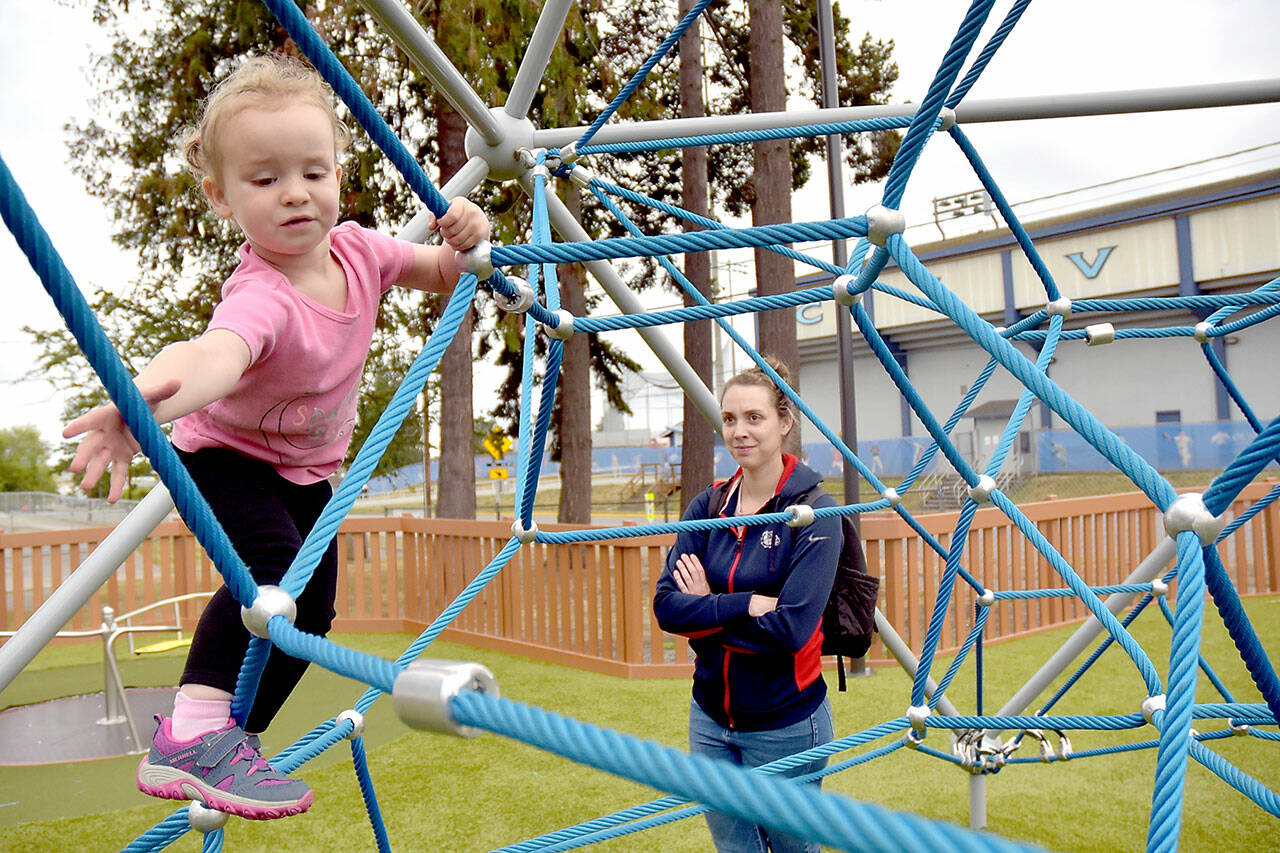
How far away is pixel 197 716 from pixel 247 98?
0.61 meters

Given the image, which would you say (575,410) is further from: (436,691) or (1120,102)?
(436,691)

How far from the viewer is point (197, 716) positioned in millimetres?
899

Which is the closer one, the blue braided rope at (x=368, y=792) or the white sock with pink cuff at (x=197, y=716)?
the white sock with pink cuff at (x=197, y=716)

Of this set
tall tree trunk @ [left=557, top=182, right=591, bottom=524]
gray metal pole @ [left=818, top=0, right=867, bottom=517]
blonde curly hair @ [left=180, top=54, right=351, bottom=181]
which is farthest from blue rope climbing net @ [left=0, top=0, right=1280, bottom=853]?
tall tree trunk @ [left=557, top=182, right=591, bottom=524]

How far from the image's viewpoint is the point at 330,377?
982mm

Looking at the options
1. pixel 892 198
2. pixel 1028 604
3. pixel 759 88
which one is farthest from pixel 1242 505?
pixel 892 198

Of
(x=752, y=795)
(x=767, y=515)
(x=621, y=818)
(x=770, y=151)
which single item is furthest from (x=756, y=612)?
(x=770, y=151)

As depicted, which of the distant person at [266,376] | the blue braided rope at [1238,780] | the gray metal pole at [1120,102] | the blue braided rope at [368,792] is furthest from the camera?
the gray metal pole at [1120,102]

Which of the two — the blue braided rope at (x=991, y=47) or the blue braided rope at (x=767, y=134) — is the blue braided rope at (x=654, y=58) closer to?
the blue braided rope at (x=767, y=134)

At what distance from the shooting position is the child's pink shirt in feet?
2.93

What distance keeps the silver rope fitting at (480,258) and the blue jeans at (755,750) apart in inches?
41.1

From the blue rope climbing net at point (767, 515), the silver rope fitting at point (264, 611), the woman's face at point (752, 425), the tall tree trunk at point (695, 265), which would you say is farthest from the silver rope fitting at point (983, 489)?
the tall tree trunk at point (695, 265)

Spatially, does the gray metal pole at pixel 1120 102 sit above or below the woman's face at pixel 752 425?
above

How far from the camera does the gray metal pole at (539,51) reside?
1.46 meters
